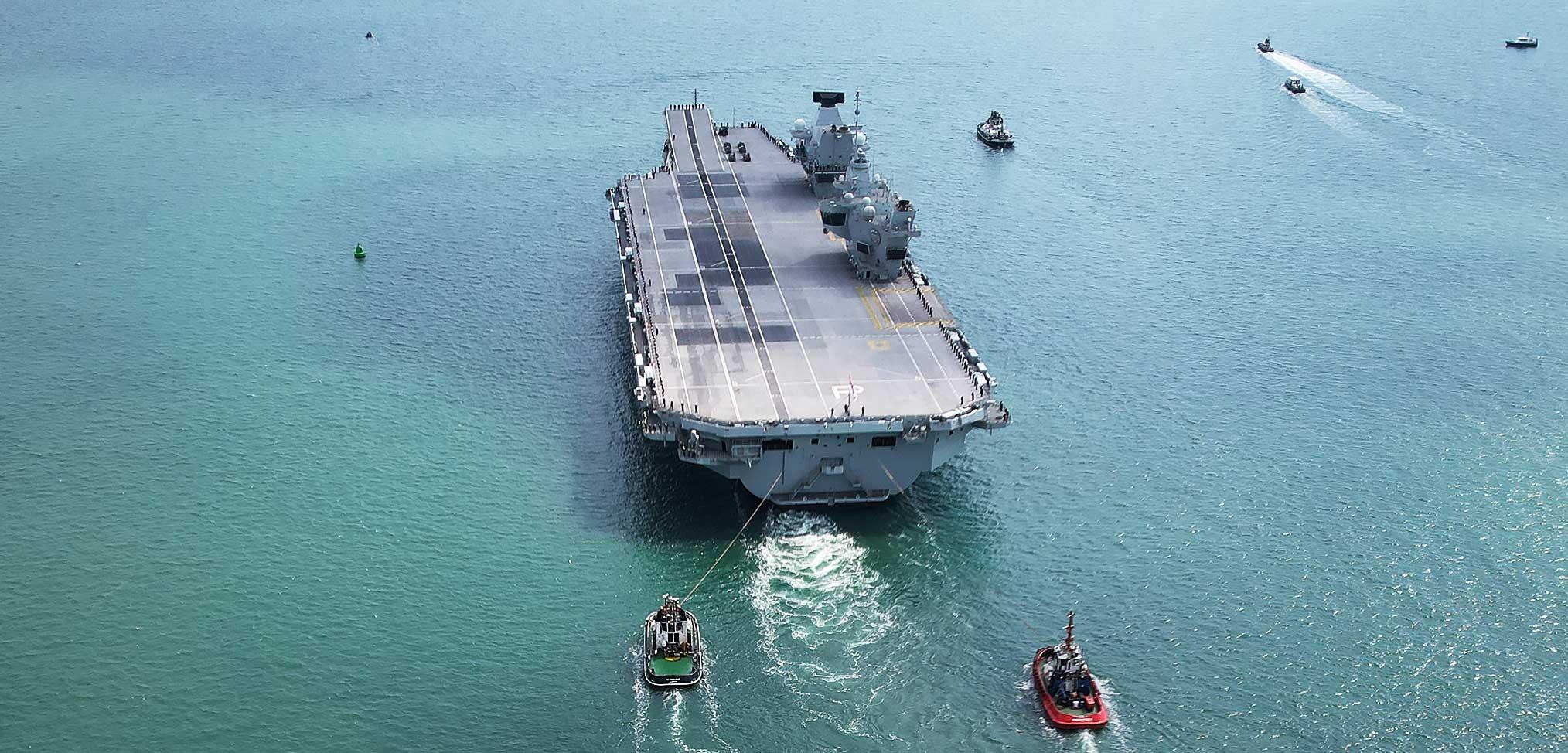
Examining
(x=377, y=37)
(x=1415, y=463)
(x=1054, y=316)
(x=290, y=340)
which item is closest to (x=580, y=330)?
(x=290, y=340)

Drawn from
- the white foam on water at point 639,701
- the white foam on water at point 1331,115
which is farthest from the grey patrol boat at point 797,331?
the white foam on water at point 1331,115

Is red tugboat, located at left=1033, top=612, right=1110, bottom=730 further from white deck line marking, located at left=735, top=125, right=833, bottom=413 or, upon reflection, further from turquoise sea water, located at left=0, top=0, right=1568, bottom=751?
white deck line marking, located at left=735, top=125, right=833, bottom=413

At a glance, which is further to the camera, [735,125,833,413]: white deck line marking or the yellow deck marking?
the yellow deck marking

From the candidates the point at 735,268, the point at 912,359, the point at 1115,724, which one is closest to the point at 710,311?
the point at 735,268

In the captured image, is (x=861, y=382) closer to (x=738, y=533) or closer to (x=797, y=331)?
(x=797, y=331)

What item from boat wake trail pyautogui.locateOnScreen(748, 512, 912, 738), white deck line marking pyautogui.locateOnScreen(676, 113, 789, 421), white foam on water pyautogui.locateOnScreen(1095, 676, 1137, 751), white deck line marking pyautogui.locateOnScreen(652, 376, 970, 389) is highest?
white deck line marking pyautogui.locateOnScreen(652, 376, 970, 389)

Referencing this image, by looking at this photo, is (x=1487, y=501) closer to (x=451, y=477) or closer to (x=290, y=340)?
(x=451, y=477)

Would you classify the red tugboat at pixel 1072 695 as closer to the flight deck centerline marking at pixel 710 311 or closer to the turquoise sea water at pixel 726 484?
the turquoise sea water at pixel 726 484

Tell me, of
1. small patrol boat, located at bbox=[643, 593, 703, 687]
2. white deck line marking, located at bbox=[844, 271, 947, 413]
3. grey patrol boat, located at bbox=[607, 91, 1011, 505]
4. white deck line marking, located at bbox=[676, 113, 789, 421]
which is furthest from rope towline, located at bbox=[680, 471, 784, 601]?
white deck line marking, located at bbox=[844, 271, 947, 413]
